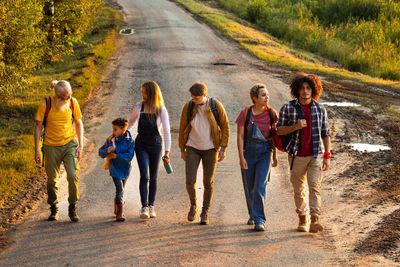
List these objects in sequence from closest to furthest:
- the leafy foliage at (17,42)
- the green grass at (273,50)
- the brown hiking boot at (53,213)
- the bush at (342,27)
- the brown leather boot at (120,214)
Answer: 1. the brown leather boot at (120,214)
2. the brown hiking boot at (53,213)
3. the leafy foliage at (17,42)
4. the green grass at (273,50)
5. the bush at (342,27)

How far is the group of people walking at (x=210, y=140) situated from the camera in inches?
280

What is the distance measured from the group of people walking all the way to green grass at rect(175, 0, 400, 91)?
14086 millimetres

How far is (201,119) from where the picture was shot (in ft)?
24.3

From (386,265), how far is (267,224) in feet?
6.73

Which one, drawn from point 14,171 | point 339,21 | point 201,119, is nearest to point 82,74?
point 14,171

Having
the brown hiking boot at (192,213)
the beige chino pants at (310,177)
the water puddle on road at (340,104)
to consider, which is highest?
the beige chino pants at (310,177)

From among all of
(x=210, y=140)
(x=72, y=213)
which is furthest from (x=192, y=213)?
(x=72, y=213)

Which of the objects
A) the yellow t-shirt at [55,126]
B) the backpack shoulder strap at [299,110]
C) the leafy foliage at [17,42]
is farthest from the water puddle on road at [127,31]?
the backpack shoulder strap at [299,110]

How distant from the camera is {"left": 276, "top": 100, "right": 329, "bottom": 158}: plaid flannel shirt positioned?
23.1 feet

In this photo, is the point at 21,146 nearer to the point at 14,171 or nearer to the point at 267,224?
the point at 14,171

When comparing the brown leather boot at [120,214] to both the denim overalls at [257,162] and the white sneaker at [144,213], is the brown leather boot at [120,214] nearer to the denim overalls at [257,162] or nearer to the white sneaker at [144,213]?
the white sneaker at [144,213]

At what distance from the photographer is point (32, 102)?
16.8 meters

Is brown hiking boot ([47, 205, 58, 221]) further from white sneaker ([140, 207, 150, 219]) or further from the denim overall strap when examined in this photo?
the denim overall strap

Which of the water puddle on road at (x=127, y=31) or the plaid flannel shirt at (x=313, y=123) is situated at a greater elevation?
the water puddle on road at (x=127, y=31)
